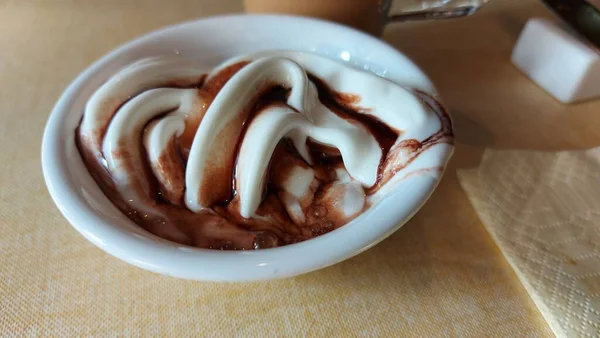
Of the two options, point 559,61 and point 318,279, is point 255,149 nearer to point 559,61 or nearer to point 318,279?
point 318,279

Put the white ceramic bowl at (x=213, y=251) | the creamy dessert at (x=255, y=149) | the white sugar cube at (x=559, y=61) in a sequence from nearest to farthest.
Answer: the white ceramic bowl at (x=213, y=251) < the creamy dessert at (x=255, y=149) < the white sugar cube at (x=559, y=61)

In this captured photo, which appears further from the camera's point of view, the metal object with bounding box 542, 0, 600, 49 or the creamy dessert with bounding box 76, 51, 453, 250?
the metal object with bounding box 542, 0, 600, 49

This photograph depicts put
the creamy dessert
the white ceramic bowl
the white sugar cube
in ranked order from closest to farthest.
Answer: the white ceramic bowl
the creamy dessert
the white sugar cube

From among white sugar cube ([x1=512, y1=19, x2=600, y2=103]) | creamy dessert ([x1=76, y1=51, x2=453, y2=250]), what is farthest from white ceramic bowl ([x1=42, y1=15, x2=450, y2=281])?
white sugar cube ([x1=512, y1=19, x2=600, y2=103])

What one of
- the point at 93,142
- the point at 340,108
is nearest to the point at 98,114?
the point at 93,142

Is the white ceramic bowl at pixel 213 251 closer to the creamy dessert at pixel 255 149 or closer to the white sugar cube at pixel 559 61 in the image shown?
the creamy dessert at pixel 255 149

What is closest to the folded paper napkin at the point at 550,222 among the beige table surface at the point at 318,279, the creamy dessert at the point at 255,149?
the beige table surface at the point at 318,279

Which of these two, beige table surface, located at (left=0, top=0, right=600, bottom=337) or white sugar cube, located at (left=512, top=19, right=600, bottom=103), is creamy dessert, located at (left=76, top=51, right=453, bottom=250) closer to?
beige table surface, located at (left=0, top=0, right=600, bottom=337)
